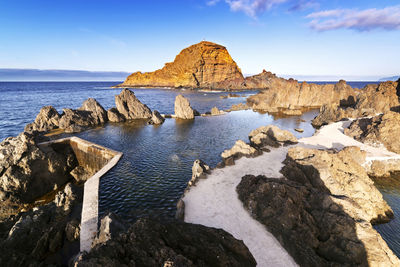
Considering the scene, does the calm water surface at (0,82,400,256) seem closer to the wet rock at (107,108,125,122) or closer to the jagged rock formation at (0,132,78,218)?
the wet rock at (107,108,125,122)

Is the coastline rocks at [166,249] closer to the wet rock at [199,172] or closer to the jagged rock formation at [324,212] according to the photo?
the jagged rock formation at [324,212]

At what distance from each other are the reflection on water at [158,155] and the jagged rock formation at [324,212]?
9095 mm

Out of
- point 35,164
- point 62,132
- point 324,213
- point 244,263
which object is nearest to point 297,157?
point 324,213

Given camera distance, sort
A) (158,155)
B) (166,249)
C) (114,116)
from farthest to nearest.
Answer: (114,116) < (158,155) < (166,249)

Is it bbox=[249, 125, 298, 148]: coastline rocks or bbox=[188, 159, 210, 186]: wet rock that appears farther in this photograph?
bbox=[249, 125, 298, 148]: coastline rocks

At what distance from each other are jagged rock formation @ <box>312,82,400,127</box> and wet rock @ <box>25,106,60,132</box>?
2830 inches

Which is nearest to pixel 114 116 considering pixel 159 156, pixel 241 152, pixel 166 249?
pixel 159 156

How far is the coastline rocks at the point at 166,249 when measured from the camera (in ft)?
22.0

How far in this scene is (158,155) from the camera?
102 feet

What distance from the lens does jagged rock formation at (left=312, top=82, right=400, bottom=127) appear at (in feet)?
173

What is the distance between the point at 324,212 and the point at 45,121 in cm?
5935

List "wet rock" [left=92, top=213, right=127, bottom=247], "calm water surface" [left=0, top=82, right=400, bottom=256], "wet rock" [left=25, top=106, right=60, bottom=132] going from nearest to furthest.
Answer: "wet rock" [left=92, top=213, right=127, bottom=247] < "calm water surface" [left=0, top=82, right=400, bottom=256] < "wet rock" [left=25, top=106, right=60, bottom=132]

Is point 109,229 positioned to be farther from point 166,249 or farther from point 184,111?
point 184,111

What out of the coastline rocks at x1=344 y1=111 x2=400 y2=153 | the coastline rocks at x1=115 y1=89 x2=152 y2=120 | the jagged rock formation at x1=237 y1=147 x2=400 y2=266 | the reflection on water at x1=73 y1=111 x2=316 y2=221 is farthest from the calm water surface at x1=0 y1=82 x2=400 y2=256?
the coastline rocks at x1=344 y1=111 x2=400 y2=153
